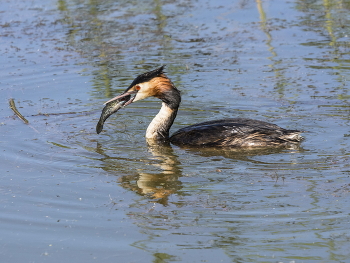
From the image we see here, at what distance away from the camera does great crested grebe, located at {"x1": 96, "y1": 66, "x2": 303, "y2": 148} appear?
310 inches

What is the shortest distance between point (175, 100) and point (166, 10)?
25.6 ft

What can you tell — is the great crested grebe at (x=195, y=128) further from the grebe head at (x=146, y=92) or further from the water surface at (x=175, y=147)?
the water surface at (x=175, y=147)

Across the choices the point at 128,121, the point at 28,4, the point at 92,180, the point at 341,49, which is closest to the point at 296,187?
the point at 92,180

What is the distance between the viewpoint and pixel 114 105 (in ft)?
27.2

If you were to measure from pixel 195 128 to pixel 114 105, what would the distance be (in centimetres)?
112

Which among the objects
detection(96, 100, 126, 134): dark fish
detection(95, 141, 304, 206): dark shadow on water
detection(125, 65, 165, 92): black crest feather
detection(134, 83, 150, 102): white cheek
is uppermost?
detection(125, 65, 165, 92): black crest feather

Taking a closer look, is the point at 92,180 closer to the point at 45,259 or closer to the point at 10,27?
the point at 45,259

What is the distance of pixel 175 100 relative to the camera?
8.45 meters

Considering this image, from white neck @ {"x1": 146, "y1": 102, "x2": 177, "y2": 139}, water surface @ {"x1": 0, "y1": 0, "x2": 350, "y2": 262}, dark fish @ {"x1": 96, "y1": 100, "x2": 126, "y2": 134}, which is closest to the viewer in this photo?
water surface @ {"x1": 0, "y1": 0, "x2": 350, "y2": 262}

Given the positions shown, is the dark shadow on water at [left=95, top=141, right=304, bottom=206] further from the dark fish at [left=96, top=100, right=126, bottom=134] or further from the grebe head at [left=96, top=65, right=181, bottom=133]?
the grebe head at [left=96, top=65, right=181, bottom=133]

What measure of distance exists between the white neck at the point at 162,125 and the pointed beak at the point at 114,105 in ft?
1.51

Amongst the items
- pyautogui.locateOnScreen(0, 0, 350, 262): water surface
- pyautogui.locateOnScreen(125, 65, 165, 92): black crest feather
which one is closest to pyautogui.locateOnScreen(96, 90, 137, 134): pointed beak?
pyautogui.locateOnScreen(125, 65, 165, 92): black crest feather

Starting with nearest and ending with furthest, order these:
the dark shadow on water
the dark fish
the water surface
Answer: the water surface < the dark shadow on water < the dark fish

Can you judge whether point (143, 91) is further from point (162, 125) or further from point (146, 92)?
point (162, 125)
